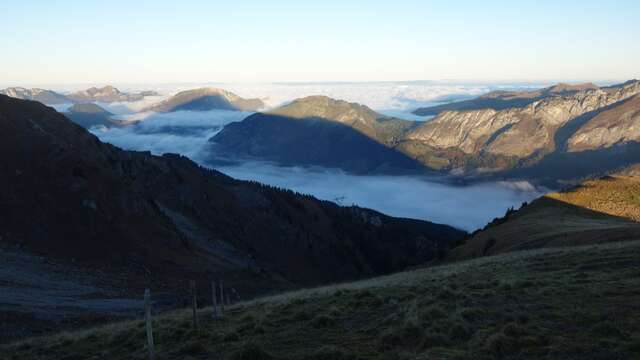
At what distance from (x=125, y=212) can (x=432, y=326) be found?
190 ft

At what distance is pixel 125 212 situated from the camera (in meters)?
67.7

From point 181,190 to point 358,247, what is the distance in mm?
65352

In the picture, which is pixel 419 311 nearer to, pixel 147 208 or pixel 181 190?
pixel 147 208

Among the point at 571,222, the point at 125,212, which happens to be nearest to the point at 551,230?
the point at 571,222

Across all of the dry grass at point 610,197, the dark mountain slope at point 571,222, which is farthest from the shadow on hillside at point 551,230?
the dry grass at point 610,197

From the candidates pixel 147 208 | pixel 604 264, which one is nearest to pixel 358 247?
pixel 147 208

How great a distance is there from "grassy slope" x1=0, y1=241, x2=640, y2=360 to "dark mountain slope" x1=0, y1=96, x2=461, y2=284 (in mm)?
38205

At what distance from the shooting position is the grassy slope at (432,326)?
1370cm

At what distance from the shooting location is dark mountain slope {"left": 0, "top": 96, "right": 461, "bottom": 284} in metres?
58.2

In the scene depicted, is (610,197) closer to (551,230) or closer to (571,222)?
(571,222)

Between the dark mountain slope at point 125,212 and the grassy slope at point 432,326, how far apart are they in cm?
3821

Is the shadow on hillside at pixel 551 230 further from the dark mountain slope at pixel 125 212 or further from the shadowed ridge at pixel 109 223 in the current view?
the dark mountain slope at pixel 125 212

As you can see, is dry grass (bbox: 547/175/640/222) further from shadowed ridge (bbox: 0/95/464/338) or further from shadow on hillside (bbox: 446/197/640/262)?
shadowed ridge (bbox: 0/95/464/338)

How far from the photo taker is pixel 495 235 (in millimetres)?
60531
